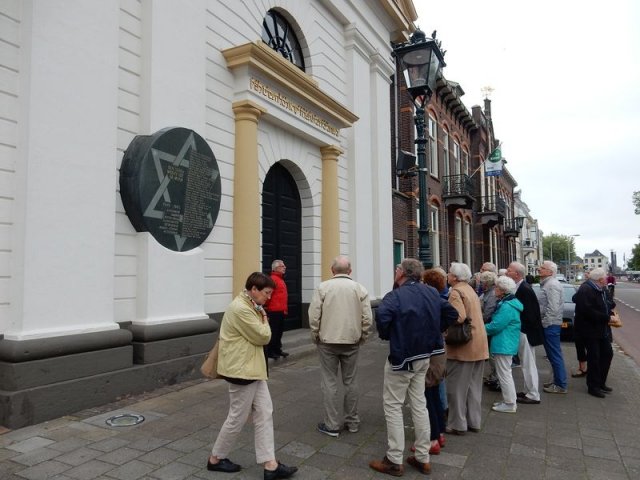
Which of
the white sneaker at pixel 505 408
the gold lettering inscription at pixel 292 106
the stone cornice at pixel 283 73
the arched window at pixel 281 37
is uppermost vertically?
the arched window at pixel 281 37

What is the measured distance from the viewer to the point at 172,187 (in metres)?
6.24

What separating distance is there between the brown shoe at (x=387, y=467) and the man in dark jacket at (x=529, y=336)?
111 inches

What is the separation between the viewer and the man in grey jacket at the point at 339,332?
4434 millimetres

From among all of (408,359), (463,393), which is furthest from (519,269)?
(408,359)

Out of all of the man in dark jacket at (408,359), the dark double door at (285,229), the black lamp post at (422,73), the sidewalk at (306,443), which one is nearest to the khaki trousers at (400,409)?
the man in dark jacket at (408,359)

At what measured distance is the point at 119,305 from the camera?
18.8 ft

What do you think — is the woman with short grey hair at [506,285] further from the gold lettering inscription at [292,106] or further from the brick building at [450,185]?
the brick building at [450,185]

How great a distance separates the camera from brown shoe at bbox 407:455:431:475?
3.64 metres

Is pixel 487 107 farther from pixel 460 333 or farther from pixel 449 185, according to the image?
pixel 460 333

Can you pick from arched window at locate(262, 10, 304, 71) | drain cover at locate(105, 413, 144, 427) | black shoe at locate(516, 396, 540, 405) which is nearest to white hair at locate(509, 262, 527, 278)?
black shoe at locate(516, 396, 540, 405)

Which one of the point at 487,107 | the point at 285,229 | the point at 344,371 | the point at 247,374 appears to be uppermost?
the point at 487,107

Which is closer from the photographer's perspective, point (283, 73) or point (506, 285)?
point (506, 285)

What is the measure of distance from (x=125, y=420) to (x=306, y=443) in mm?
1872

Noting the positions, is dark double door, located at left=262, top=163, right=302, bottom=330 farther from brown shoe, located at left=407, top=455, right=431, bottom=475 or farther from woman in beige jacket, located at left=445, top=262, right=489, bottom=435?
brown shoe, located at left=407, top=455, right=431, bottom=475
